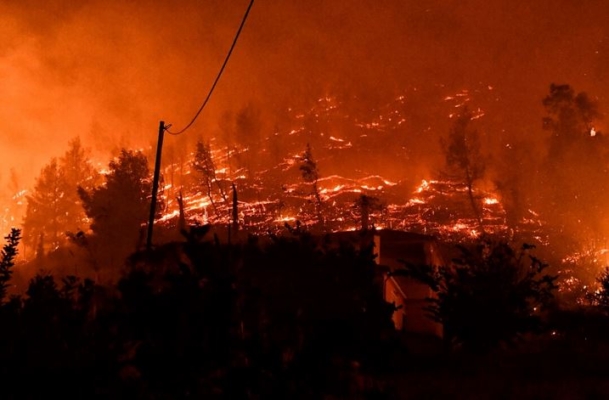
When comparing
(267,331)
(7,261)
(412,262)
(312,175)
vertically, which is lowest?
(267,331)

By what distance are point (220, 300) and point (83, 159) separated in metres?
84.7

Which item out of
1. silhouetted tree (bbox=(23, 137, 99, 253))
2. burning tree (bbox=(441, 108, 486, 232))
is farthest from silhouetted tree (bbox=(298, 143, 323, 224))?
silhouetted tree (bbox=(23, 137, 99, 253))

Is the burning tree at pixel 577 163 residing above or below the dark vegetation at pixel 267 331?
above

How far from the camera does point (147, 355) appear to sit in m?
4.17

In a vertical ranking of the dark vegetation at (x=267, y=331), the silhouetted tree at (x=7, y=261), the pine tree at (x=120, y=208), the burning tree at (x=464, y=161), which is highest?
the burning tree at (x=464, y=161)

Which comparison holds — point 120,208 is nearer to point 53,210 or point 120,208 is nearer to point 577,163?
point 53,210

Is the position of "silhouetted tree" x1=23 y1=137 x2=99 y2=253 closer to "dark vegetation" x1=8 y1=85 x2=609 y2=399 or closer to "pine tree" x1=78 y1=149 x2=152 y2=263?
"pine tree" x1=78 y1=149 x2=152 y2=263

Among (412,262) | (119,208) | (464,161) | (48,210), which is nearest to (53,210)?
(48,210)

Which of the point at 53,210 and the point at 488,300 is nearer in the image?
the point at 488,300

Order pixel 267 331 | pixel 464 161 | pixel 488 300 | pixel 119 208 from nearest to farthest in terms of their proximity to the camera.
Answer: pixel 267 331 → pixel 488 300 → pixel 119 208 → pixel 464 161

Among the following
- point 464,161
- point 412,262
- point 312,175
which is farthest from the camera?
point 464,161

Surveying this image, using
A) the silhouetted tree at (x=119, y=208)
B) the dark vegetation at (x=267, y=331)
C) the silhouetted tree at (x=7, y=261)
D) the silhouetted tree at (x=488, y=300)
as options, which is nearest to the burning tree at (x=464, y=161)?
the silhouetted tree at (x=119, y=208)

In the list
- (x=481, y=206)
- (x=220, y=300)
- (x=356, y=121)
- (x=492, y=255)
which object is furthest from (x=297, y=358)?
(x=356, y=121)

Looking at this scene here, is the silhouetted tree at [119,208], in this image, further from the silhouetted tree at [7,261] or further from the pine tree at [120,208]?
the silhouetted tree at [7,261]
